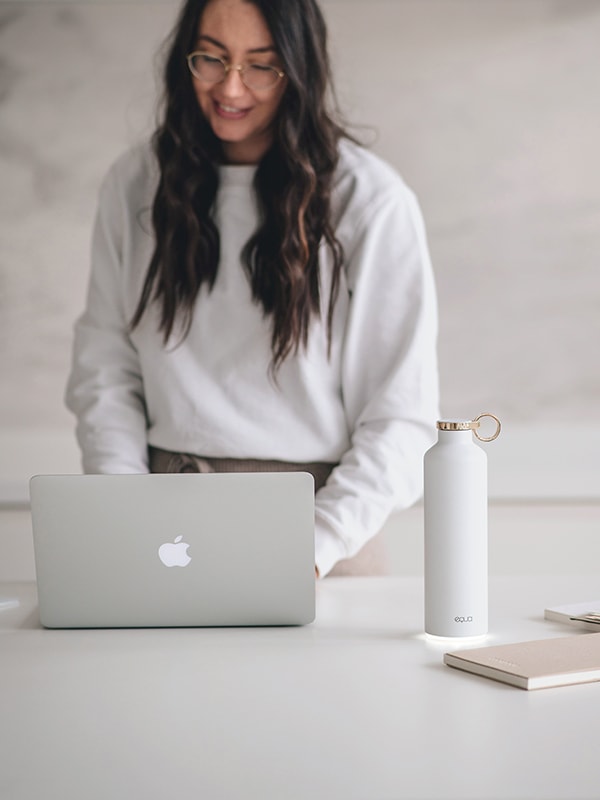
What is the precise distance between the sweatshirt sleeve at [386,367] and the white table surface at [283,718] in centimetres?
43

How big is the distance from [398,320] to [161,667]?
92cm

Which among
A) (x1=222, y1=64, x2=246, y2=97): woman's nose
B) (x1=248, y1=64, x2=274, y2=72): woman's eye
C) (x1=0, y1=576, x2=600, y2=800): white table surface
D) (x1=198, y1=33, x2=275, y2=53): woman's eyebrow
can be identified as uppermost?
(x1=198, y1=33, x2=275, y2=53): woman's eyebrow

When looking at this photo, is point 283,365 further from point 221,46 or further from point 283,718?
point 283,718

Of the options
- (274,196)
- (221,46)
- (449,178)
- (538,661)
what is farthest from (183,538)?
(449,178)

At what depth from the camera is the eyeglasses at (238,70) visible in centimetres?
188

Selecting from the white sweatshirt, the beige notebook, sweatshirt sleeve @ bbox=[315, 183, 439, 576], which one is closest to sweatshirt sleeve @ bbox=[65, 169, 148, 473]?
the white sweatshirt

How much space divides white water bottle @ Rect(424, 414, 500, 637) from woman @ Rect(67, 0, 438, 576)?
24.1 inches

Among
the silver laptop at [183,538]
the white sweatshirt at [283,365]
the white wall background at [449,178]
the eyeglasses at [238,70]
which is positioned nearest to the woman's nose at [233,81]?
the eyeglasses at [238,70]

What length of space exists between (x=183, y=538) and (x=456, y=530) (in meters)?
0.31

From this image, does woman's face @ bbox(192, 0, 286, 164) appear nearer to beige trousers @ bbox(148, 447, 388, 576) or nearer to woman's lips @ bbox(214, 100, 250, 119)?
woman's lips @ bbox(214, 100, 250, 119)

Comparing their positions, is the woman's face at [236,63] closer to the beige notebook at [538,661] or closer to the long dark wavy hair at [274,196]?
the long dark wavy hair at [274,196]

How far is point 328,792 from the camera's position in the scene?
0.81 meters

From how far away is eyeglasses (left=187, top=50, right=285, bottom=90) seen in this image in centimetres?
188

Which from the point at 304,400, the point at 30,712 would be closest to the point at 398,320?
the point at 304,400
